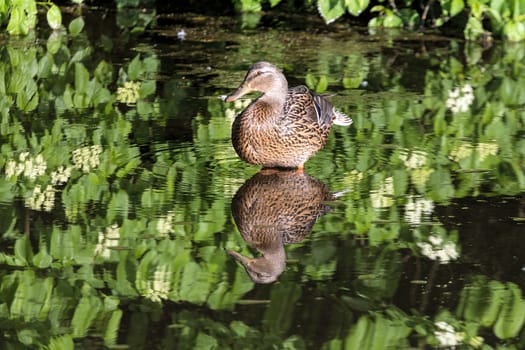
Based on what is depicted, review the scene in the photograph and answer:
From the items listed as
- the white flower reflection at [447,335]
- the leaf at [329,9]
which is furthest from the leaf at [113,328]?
the leaf at [329,9]

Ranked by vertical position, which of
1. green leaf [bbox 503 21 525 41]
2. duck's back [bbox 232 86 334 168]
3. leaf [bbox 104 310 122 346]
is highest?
green leaf [bbox 503 21 525 41]

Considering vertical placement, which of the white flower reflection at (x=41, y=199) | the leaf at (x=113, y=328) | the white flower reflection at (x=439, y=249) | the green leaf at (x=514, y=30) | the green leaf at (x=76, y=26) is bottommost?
the leaf at (x=113, y=328)

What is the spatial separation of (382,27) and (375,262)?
Answer: 8.01 m

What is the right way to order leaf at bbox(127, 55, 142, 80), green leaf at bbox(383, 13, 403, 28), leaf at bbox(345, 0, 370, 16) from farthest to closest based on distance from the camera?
green leaf at bbox(383, 13, 403, 28), leaf at bbox(345, 0, 370, 16), leaf at bbox(127, 55, 142, 80)

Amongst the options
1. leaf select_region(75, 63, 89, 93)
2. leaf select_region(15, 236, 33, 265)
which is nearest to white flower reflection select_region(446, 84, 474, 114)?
leaf select_region(75, 63, 89, 93)

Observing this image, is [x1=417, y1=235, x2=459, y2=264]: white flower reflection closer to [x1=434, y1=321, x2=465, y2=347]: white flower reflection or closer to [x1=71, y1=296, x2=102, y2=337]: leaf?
[x1=434, y1=321, x2=465, y2=347]: white flower reflection

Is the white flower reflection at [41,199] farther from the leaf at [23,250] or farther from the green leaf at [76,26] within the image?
the green leaf at [76,26]

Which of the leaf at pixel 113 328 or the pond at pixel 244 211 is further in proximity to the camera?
the pond at pixel 244 211

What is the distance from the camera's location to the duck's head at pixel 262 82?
7.81 m

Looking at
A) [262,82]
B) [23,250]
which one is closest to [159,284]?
[23,250]

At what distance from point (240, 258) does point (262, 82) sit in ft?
6.27

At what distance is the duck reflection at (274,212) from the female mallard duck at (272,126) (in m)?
0.15

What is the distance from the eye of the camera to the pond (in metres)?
5.39

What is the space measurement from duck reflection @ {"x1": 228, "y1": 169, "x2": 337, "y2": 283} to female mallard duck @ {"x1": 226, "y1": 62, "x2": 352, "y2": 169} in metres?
0.15
